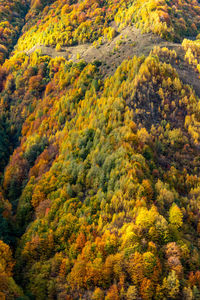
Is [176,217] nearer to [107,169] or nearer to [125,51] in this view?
[107,169]

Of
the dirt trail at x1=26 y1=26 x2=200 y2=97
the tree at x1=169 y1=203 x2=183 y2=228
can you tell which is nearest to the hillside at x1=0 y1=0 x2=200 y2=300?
the tree at x1=169 y1=203 x2=183 y2=228

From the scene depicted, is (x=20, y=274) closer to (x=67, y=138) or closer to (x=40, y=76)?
(x=67, y=138)

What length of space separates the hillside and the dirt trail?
0.78m

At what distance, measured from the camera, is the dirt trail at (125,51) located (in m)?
99.6

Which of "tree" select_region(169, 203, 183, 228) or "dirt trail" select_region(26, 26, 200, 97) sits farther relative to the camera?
"dirt trail" select_region(26, 26, 200, 97)

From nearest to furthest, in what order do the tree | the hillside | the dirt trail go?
the hillside, the tree, the dirt trail

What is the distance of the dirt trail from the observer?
327ft

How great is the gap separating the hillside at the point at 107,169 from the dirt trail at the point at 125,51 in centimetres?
78

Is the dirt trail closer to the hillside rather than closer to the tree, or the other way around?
the hillside

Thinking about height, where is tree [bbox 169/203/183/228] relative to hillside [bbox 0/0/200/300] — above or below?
below

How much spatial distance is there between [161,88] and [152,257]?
194ft

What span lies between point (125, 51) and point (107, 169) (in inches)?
→ 2957

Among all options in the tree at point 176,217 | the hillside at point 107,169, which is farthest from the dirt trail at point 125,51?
the tree at point 176,217

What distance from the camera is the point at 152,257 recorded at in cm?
4509
